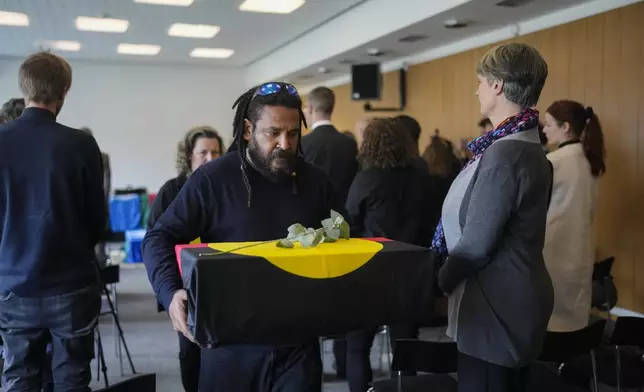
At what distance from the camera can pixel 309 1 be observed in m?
7.05

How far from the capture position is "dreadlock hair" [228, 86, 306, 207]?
1.62m

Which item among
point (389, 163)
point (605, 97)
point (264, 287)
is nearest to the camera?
point (264, 287)

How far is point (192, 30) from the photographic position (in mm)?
8727

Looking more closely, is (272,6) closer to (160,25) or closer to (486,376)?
(160,25)

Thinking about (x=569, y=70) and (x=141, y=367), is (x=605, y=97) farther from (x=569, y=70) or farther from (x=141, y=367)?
(x=141, y=367)

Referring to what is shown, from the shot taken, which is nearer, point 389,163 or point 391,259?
point 391,259

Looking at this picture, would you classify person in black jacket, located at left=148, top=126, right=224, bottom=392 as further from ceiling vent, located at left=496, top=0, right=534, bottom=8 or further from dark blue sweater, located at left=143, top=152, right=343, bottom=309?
ceiling vent, located at left=496, top=0, right=534, bottom=8

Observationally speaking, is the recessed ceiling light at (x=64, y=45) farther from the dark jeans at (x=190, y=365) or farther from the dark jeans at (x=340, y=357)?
the dark jeans at (x=190, y=365)

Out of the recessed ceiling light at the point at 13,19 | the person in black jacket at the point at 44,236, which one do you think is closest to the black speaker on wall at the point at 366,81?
the recessed ceiling light at the point at 13,19

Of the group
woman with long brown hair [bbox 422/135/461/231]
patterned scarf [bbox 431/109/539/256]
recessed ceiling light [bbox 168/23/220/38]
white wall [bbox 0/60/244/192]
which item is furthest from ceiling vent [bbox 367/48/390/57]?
patterned scarf [bbox 431/109/539/256]

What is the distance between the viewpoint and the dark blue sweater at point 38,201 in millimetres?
2156

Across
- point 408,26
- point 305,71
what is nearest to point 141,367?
point 408,26

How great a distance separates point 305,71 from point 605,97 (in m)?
5.61

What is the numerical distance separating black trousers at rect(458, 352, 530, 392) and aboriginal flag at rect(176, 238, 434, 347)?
501mm
